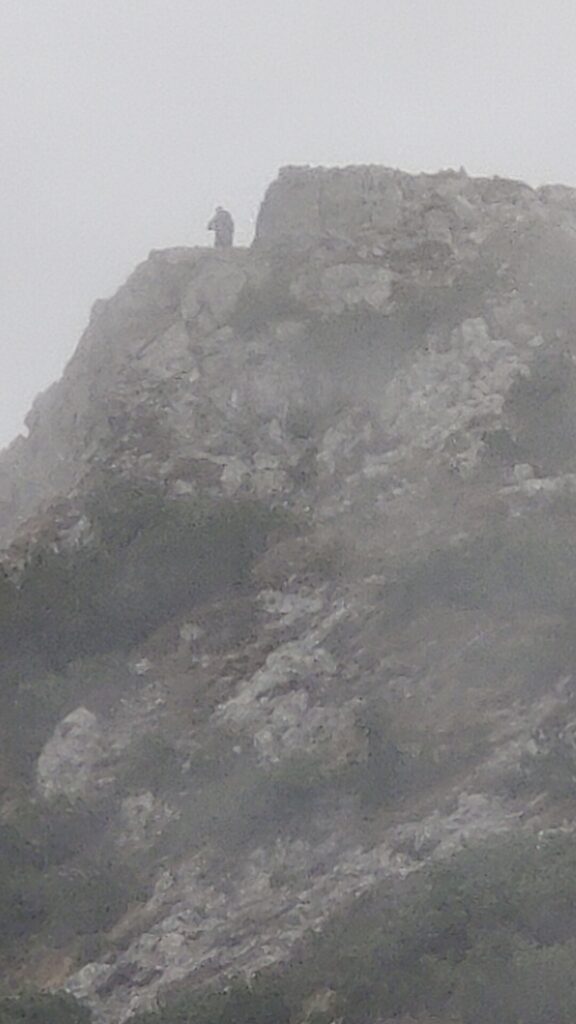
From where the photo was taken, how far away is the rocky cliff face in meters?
22.6

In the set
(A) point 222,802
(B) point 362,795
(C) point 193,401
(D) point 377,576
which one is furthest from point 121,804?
(C) point 193,401

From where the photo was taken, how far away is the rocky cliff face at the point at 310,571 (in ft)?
74.3

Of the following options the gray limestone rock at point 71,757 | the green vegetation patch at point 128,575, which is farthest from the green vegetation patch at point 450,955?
the green vegetation patch at point 128,575

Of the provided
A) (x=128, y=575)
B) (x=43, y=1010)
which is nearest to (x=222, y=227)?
(x=128, y=575)

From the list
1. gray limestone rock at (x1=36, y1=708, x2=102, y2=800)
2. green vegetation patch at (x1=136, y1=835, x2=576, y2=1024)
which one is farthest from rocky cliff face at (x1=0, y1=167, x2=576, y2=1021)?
green vegetation patch at (x1=136, y1=835, x2=576, y2=1024)

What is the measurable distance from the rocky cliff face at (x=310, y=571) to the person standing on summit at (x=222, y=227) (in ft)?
6.62

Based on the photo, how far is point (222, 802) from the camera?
2395cm

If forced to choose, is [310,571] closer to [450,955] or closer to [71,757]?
[71,757]

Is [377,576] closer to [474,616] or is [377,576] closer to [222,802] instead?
[474,616]

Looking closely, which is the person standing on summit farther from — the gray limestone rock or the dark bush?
the dark bush

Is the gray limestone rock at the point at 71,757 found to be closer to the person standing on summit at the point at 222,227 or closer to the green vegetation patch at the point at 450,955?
the green vegetation patch at the point at 450,955

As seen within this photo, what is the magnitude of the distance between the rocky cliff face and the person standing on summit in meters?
2.02

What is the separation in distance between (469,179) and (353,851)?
925 inches

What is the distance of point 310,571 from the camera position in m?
28.1
